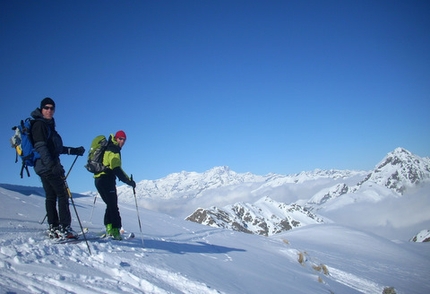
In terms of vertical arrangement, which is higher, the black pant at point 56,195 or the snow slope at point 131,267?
the black pant at point 56,195

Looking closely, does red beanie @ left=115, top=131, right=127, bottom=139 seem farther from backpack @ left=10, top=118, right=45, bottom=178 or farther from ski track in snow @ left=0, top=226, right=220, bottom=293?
ski track in snow @ left=0, top=226, right=220, bottom=293

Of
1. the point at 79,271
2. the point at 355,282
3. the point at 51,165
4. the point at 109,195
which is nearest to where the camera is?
the point at 79,271

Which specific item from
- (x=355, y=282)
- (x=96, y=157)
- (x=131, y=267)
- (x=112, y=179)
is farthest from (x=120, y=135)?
(x=355, y=282)

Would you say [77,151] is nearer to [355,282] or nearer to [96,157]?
[96,157]

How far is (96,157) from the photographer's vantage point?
23.0ft

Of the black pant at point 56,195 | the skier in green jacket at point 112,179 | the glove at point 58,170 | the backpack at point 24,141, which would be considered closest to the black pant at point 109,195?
the skier in green jacket at point 112,179

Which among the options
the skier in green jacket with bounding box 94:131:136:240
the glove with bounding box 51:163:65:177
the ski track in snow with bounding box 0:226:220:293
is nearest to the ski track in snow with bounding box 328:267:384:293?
the ski track in snow with bounding box 0:226:220:293

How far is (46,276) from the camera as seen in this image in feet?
13.0

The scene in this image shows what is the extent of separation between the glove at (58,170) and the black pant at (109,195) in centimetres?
130

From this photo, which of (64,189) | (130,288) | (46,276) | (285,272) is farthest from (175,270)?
(285,272)

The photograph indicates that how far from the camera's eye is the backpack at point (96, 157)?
702 centimetres

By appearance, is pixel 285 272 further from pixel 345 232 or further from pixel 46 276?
pixel 345 232

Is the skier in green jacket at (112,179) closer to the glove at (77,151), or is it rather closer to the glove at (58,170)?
the glove at (77,151)

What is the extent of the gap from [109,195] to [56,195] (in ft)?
4.49
